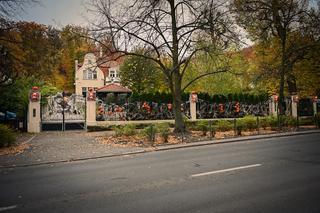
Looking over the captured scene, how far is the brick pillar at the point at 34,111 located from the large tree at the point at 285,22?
55.7ft

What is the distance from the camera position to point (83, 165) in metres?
11.0

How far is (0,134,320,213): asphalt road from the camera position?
584cm

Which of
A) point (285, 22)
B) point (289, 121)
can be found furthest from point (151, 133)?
point (285, 22)

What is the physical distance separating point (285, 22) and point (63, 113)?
20254 mm

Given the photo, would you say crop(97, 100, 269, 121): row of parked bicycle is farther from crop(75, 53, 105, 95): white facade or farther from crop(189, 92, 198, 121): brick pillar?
crop(75, 53, 105, 95): white facade

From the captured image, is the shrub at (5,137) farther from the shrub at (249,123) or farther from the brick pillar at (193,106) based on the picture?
the brick pillar at (193,106)

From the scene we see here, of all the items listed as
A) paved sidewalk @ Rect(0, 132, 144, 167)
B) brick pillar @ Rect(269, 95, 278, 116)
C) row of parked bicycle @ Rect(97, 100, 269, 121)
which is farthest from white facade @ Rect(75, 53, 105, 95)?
paved sidewalk @ Rect(0, 132, 144, 167)

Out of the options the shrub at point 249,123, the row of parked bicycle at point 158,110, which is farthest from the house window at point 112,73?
the shrub at point 249,123

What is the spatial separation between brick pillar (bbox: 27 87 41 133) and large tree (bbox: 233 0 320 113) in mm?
16963

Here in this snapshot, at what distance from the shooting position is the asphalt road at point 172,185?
5.84 meters

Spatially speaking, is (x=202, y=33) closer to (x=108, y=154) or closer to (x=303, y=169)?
(x=108, y=154)

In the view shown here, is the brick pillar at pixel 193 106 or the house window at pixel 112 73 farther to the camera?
the house window at pixel 112 73

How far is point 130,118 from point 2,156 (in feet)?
44.5

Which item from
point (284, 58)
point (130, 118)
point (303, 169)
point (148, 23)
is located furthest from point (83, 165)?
point (284, 58)
